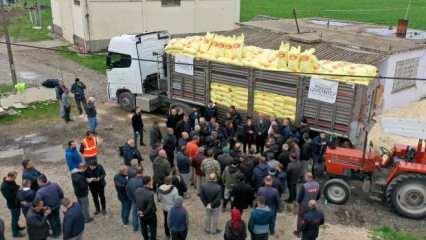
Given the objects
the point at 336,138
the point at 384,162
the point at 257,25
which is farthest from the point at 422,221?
the point at 257,25

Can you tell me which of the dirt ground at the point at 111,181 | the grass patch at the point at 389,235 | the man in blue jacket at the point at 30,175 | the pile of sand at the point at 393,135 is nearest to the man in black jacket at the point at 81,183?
the man in blue jacket at the point at 30,175

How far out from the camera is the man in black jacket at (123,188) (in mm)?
10117

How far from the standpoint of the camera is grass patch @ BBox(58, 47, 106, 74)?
25.6 meters

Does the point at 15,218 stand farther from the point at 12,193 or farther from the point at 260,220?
the point at 260,220

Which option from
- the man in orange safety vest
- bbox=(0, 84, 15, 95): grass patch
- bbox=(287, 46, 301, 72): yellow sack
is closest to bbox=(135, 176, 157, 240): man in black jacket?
the man in orange safety vest

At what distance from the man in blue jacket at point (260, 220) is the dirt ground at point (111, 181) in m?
1.48

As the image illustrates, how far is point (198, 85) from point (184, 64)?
879mm

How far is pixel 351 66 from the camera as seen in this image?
1358 centimetres

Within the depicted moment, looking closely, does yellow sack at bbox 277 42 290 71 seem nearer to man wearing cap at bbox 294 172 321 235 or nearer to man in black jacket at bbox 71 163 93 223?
man wearing cap at bbox 294 172 321 235

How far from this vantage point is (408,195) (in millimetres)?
11250

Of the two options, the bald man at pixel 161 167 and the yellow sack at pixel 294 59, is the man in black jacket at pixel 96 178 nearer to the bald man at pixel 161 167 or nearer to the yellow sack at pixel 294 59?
the bald man at pixel 161 167

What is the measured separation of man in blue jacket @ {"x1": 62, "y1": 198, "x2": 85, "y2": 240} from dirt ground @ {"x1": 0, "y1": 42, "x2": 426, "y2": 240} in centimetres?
178

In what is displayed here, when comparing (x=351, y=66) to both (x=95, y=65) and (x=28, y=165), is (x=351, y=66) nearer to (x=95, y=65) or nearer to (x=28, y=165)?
(x=28, y=165)

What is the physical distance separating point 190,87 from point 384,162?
290 inches
